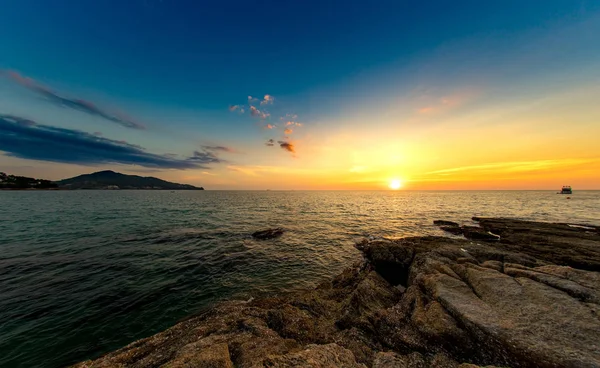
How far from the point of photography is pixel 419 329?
720 centimetres

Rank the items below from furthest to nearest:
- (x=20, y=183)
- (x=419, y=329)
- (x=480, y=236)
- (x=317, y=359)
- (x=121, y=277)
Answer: (x=20, y=183)
(x=480, y=236)
(x=121, y=277)
(x=419, y=329)
(x=317, y=359)

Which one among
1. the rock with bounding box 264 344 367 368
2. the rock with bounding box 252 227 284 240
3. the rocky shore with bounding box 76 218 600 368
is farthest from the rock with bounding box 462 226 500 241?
the rock with bounding box 264 344 367 368

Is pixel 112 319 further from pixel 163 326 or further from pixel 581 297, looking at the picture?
pixel 581 297

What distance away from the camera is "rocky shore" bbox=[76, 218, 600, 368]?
19.2ft

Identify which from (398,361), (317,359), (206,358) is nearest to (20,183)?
(206,358)

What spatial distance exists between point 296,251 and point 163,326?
14.4 metres

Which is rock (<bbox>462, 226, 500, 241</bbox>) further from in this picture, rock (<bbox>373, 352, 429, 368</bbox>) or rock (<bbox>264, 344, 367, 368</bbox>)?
rock (<bbox>264, 344, 367, 368</bbox>)

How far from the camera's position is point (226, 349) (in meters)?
6.27

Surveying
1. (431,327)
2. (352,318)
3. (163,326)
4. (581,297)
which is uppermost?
(581,297)

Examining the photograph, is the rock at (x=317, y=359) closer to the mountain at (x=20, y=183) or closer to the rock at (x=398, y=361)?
the rock at (x=398, y=361)

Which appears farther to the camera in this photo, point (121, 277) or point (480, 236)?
point (480, 236)

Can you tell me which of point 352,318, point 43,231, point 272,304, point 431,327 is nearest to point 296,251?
point 272,304

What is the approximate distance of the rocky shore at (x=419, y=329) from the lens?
586 cm

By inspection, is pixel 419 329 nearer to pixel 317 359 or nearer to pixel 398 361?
pixel 398 361
